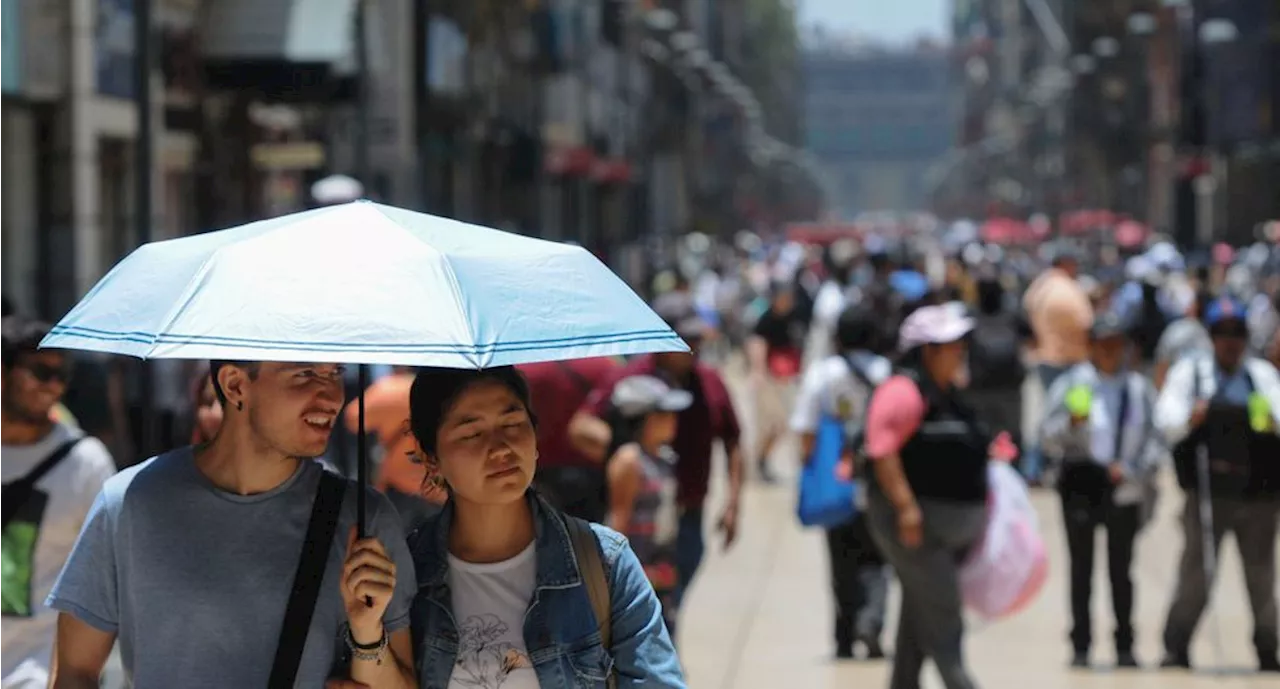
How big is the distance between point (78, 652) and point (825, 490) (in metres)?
8.17

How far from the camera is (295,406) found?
4582mm

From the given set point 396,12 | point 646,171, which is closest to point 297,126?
point 396,12

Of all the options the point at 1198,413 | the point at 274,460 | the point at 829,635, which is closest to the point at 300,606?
the point at 274,460

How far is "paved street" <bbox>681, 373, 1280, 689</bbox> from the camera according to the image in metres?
12.4

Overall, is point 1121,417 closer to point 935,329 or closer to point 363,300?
point 935,329

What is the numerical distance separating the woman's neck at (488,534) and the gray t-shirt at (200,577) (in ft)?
0.54

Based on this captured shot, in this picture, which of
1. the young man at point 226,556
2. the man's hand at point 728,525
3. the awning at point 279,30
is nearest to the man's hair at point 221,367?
the young man at point 226,556

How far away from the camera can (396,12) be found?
3438 centimetres

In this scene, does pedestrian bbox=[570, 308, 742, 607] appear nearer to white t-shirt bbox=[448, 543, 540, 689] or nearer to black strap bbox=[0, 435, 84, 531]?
black strap bbox=[0, 435, 84, 531]

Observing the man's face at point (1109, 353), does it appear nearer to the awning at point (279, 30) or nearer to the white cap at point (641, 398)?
the white cap at point (641, 398)

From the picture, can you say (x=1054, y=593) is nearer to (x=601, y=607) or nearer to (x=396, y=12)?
(x=601, y=607)

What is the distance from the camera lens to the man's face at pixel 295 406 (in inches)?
179

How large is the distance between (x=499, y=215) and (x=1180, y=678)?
40.2 metres

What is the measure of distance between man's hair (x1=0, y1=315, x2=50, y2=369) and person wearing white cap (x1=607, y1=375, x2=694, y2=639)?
2.91 m
